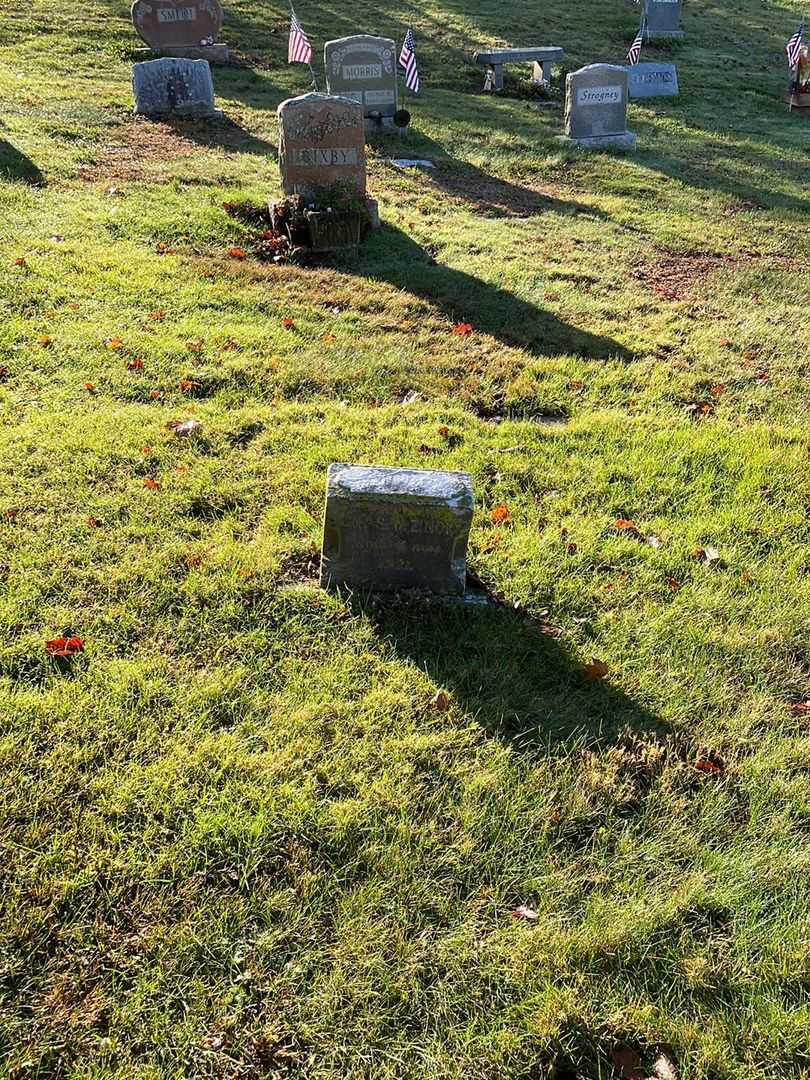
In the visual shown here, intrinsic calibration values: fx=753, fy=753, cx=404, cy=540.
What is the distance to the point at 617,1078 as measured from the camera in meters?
2.23

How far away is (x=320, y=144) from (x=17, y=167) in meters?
3.97

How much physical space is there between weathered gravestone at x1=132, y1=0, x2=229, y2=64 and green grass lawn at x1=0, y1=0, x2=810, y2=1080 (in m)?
10.4

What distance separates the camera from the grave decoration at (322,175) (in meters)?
8.05

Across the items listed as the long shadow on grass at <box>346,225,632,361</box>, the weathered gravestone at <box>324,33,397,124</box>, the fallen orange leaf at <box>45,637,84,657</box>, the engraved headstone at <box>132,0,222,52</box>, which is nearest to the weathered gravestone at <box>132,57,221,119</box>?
the weathered gravestone at <box>324,33,397,124</box>

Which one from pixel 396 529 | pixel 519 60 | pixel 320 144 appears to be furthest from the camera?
pixel 519 60

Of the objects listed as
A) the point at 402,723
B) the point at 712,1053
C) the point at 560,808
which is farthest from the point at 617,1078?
the point at 402,723

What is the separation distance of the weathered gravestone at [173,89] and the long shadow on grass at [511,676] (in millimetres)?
12371

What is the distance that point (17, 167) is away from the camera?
932 cm

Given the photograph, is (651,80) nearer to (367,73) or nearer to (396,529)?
(367,73)

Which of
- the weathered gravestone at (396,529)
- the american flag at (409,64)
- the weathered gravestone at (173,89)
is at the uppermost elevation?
the american flag at (409,64)

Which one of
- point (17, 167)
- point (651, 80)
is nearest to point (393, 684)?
point (17, 167)

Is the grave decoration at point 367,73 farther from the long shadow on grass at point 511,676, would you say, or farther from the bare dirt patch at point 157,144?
the long shadow on grass at point 511,676

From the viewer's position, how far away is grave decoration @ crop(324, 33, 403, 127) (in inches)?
504

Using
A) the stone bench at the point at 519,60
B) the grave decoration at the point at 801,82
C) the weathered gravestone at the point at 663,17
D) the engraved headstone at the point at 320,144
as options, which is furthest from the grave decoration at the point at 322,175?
the weathered gravestone at the point at 663,17
